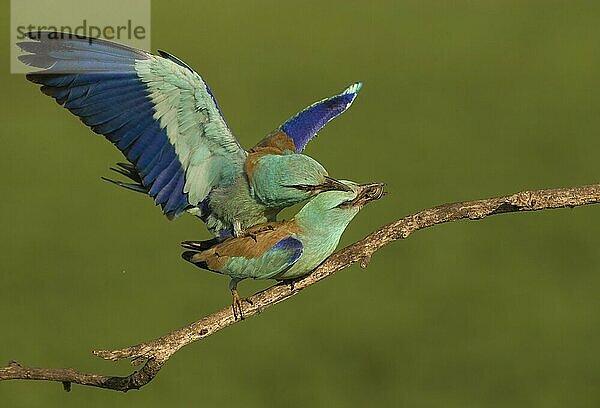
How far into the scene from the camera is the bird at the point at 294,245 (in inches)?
68.4

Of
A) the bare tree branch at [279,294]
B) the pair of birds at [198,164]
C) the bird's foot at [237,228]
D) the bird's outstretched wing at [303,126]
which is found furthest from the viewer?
the bird's outstretched wing at [303,126]

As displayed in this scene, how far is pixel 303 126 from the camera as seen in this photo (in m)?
2.10

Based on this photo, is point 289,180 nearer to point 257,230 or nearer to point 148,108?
point 257,230

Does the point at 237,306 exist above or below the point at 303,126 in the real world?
below

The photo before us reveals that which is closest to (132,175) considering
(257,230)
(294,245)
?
(257,230)

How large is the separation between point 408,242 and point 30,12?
8.20 ft

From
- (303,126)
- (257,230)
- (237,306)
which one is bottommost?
(237,306)

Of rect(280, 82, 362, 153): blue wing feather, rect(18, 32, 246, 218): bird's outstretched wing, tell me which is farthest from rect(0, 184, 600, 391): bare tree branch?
rect(280, 82, 362, 153): blue wing feather

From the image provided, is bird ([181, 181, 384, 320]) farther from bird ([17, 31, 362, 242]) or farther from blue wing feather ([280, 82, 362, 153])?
blue wing feather ([280, 82, 362, 153])

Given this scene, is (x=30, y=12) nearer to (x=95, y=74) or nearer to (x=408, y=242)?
(x=408, y=242)

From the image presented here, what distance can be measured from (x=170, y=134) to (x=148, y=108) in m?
0.05

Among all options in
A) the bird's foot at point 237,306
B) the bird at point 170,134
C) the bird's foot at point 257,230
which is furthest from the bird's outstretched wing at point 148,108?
the bird's foot at point 237,306

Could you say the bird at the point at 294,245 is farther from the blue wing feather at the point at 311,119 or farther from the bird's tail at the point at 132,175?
the blue wing feather at the point at 311,119

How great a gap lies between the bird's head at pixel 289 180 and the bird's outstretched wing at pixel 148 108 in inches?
2.9
